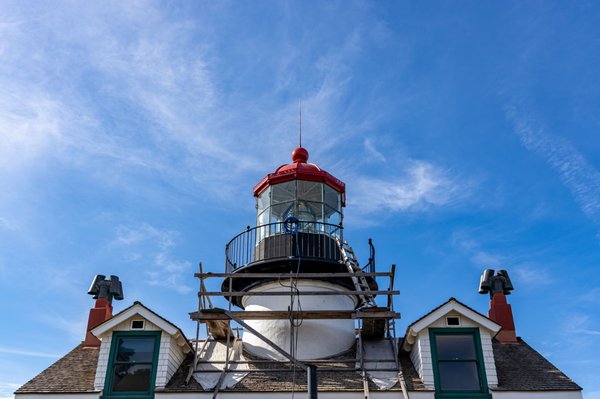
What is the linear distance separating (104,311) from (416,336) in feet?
31.9

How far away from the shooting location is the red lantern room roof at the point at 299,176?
67.4 feet

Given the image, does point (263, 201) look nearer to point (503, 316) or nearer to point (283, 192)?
point (283, 192)

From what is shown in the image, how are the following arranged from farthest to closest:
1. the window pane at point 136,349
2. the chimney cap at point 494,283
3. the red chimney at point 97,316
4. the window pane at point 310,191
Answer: the window pane at point 310,191
the chimney cap at point 494,283
the red chimney at point 97,316
the window pane at point 136,349

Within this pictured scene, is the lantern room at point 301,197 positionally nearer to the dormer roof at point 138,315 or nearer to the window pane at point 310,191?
the window pane at point 310,191

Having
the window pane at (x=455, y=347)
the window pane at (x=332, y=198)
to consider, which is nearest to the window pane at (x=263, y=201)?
the window pane at (x=332, y=198)

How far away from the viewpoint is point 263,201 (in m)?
21.5

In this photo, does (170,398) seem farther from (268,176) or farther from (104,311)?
(268,176)

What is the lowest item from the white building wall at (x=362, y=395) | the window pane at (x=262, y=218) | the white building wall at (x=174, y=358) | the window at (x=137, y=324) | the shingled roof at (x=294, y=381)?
the white building wall at (x=362, y=395)

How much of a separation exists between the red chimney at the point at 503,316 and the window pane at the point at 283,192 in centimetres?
719

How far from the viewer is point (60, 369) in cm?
1750

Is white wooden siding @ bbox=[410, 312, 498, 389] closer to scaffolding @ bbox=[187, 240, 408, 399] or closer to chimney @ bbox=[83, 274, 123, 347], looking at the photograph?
scaffolding @ bbox=[187, 240, 408, 399]

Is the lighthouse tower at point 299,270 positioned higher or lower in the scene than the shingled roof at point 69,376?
higher

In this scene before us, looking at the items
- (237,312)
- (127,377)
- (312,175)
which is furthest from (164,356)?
(312,175)

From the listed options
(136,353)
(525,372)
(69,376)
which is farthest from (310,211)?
(69,376)
